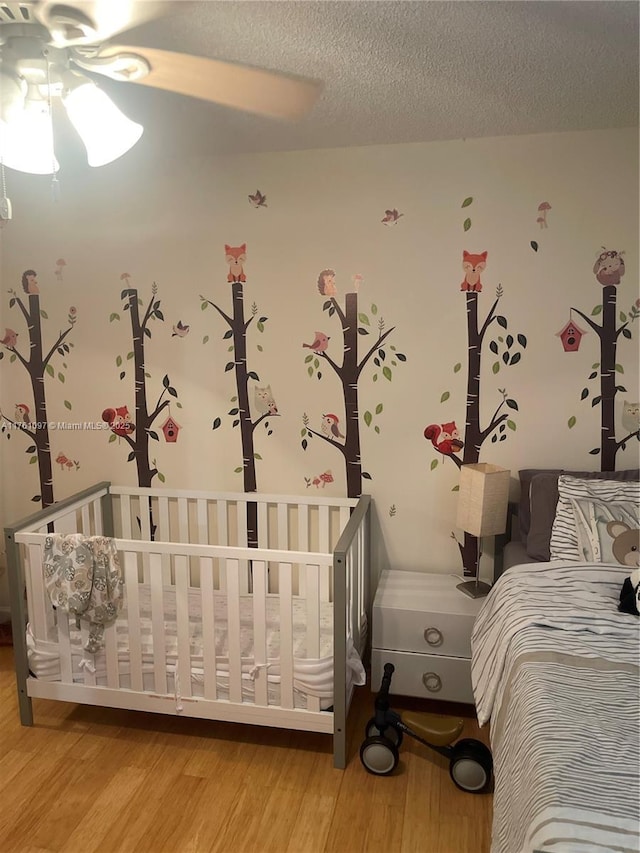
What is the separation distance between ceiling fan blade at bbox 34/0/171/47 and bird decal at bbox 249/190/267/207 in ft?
4.03

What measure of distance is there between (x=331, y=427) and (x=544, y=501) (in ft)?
3.16

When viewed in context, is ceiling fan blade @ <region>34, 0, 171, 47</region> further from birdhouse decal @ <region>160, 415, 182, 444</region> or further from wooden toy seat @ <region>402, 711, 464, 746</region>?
wooden toy seat @ <region>402, 711, 464, 746</region>

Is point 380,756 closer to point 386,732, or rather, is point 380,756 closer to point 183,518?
point 386,732

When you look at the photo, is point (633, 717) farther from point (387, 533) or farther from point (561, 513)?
point (387, 533)

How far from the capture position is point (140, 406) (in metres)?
2.95

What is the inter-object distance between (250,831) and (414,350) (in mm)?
1885

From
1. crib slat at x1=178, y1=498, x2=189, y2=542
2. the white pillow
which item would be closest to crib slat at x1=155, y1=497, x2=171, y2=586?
crib slat at x1=178, y1=498, x2=189, y2=542

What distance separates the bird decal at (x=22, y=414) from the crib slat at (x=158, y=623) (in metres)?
1.30

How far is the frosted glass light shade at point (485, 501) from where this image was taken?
2.42m

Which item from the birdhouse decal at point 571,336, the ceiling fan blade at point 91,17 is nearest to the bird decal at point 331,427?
the birdhouse decal at point 571,336

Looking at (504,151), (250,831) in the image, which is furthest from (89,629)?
(504,151)

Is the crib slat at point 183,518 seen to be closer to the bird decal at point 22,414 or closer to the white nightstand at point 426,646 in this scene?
the bird decal at point 22,414

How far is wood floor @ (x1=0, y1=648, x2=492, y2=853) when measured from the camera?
1825mm

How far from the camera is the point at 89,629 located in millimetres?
2283
